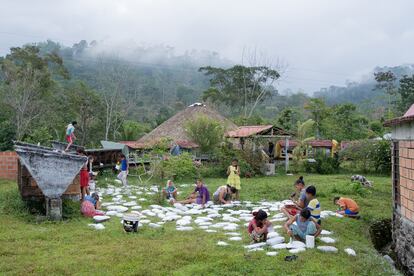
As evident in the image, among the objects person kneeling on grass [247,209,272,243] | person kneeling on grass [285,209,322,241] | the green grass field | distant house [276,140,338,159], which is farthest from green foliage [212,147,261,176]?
person kneeling on grass [285,209,322,241]

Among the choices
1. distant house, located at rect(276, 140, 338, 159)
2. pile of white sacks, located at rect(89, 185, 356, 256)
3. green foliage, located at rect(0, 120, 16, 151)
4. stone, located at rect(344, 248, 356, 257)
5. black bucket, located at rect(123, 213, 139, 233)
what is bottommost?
stone, located at rect(344, 248, 356, 257)

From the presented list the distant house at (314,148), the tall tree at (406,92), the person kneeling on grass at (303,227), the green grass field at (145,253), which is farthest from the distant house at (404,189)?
the tall tree at (406,92)

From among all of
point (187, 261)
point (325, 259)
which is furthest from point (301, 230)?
point (187, 261)

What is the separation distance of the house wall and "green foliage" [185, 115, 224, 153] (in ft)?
41.7

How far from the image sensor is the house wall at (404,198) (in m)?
7.90

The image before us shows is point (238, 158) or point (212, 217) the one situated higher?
point (238, 158)

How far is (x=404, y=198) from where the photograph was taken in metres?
8.43

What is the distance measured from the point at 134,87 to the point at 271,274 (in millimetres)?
47746

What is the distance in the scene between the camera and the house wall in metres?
7.90

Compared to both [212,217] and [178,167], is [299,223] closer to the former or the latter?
[212,217]

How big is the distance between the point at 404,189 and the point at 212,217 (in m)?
4.23

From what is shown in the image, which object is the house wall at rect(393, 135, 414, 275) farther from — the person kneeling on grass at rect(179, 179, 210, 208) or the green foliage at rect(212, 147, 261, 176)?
the green foliage at rect(212, 147, 261, 176)

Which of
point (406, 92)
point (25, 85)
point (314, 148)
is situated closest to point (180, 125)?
point (314, 148)

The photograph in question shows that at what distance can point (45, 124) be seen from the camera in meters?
27.9
